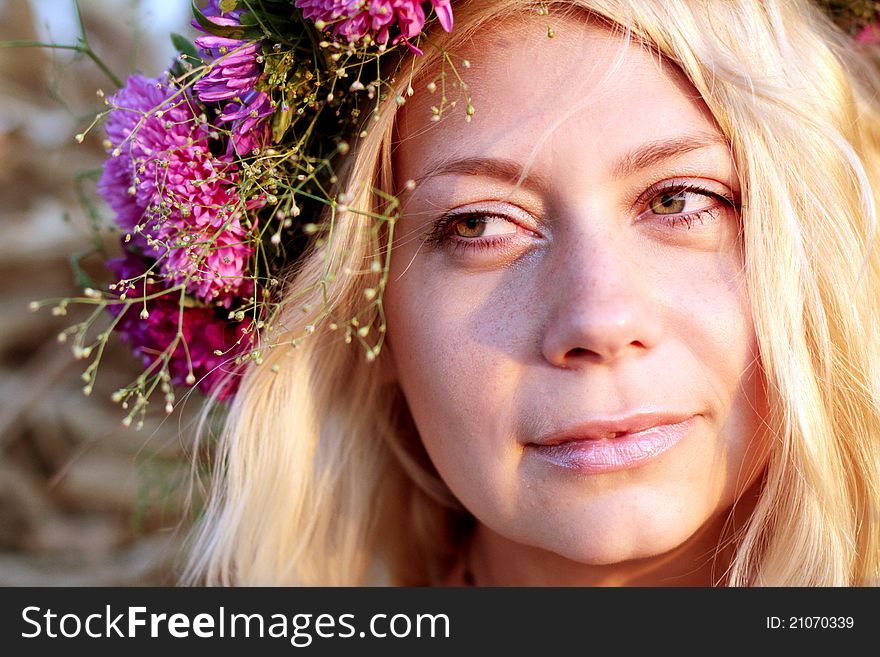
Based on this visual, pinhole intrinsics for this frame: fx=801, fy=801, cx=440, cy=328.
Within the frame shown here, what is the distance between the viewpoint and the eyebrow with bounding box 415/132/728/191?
1166 mm

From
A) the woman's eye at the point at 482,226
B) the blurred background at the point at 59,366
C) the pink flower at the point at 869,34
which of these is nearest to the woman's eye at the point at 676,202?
the woman's eye at the point at 482,226

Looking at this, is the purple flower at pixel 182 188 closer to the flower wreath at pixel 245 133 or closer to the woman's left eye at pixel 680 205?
the flower wreath at pixel 245 133

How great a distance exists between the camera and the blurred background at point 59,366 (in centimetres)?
233

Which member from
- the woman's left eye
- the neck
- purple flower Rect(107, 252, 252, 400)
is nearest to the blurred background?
purple flower Rect(107, 252, 252, 400)

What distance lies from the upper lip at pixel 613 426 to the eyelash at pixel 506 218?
0.95 feet

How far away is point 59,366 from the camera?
7.98 ft

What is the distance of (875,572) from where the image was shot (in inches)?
52.9

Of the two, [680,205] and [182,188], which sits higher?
[182,188]

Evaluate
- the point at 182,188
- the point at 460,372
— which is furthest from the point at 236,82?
the point at 460,372

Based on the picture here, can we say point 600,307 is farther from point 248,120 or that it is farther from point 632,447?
point 248,120

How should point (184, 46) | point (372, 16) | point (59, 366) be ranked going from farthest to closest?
point (59, 366) → point (184, 46) → point (372, 16)

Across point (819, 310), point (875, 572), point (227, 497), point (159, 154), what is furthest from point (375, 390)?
point (875, 572)

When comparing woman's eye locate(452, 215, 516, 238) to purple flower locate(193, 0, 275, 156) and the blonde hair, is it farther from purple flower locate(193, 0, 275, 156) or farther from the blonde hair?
purple flower locate(193, 0, 275, 156)

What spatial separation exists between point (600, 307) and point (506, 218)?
0.72ft
